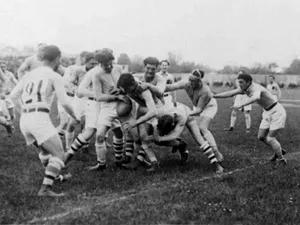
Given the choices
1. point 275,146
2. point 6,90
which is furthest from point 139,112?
point 6,90

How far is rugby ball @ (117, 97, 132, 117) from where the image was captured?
736 centimetres

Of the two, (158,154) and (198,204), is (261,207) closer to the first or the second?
(198,204)

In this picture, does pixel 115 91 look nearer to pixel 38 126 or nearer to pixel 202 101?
pixel 202 101

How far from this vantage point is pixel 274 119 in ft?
27.0

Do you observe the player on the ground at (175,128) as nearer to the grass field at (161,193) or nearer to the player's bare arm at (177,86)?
the grass field at (161,193)

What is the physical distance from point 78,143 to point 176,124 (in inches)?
73.8

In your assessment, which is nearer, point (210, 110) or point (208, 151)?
point (208, 151)

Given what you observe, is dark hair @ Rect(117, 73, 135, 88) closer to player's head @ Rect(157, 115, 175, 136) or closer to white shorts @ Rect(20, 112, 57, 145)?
player's head @ Rect(157, 115, 175, 136)

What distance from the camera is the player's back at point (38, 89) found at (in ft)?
18.9

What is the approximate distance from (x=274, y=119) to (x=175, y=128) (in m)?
2.10

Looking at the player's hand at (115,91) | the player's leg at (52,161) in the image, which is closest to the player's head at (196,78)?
the player's hand at (115,91)

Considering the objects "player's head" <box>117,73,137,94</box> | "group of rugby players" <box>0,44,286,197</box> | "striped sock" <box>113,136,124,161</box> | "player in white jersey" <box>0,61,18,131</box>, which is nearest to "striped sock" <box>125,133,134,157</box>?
"group of rugby players" <box>0,44,286,197</box>

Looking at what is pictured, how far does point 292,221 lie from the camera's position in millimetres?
4879

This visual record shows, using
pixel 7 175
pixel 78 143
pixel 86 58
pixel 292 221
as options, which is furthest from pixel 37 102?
pixel 292 221
